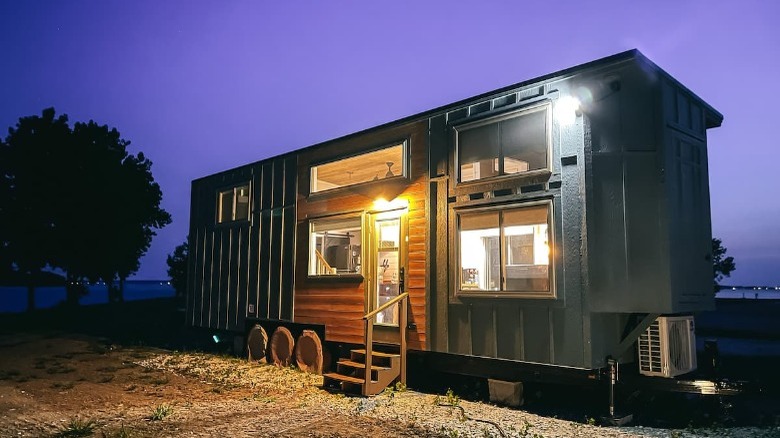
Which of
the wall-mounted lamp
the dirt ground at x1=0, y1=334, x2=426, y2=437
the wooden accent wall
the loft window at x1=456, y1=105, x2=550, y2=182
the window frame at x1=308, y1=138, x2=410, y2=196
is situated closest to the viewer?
the dirt ground at x1=0, y1=334, x2=426, y2=437

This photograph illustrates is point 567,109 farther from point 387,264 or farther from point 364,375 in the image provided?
point 387,264

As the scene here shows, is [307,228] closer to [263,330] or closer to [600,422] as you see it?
[263,330]

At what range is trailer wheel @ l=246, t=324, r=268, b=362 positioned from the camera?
11.8 meters

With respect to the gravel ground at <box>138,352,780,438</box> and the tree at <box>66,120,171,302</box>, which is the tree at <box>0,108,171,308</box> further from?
the gravel ground at <box>138,352,780,438</box>

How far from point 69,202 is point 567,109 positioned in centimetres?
2558

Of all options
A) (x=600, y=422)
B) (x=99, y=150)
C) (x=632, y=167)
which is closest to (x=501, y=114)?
(x=632, y=167)

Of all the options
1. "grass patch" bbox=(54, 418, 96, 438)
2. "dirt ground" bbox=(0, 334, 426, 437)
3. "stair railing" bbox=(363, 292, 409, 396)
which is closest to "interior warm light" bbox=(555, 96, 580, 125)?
"stair railing" bbox=(363, 292, 409, 396)

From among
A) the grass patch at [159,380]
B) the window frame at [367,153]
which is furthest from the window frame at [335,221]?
the grass patch at [159,380]

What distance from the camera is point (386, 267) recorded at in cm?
1088

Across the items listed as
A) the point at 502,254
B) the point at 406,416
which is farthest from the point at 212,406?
the point at 502,254

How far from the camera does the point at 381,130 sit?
9.69 metres

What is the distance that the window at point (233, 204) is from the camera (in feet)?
42.3

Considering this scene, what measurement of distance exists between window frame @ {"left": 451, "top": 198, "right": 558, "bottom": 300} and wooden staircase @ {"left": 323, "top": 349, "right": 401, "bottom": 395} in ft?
5.32

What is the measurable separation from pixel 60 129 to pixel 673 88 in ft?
93.2
